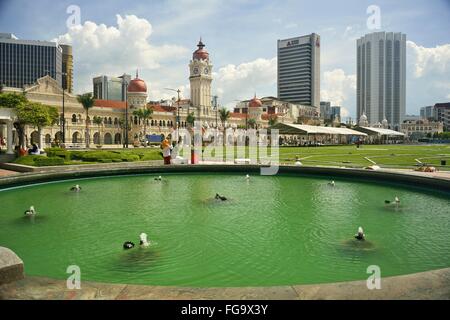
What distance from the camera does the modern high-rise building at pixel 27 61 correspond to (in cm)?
12450

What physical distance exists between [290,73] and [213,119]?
9607 centimetres

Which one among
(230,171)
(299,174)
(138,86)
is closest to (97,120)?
(138,86)

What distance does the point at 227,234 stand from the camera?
36.3 ft

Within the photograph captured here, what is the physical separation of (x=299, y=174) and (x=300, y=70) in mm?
172964

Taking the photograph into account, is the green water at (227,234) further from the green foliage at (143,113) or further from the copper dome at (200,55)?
the copper dome at (200,55)

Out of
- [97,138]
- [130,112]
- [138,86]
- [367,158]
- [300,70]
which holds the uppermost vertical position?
[300,70]

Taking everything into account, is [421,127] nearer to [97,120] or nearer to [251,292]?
[97,120]

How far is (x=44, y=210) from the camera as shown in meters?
14.6

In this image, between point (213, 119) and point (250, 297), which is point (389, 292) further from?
point (213, 119)

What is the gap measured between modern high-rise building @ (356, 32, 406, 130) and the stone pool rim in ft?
503

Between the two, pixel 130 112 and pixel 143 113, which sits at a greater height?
pixel 130 112

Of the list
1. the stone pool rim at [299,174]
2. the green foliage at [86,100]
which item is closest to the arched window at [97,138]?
the green foliage at [86,100]

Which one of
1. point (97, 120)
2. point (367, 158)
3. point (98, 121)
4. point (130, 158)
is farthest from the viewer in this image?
point (98, 121)

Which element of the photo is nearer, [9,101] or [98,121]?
[9,101]
